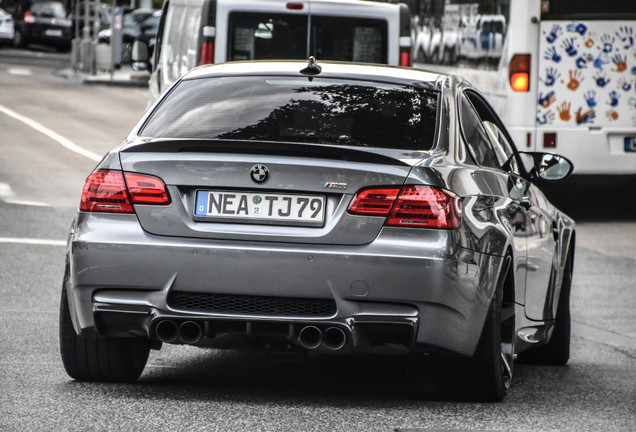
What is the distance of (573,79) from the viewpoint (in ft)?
51.2

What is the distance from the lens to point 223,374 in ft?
23.2

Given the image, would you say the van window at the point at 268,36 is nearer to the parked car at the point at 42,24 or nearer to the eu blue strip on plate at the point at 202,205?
the eu blue strip on plate at the point at 202,205

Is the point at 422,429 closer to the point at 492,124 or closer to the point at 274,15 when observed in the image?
the point at 492,124

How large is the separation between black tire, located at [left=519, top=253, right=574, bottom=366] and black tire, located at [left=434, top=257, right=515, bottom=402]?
130cm

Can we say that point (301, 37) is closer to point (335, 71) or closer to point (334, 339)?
point (335, 71)

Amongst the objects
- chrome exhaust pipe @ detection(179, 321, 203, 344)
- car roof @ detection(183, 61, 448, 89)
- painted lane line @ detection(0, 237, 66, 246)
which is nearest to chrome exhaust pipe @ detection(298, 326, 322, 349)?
chrome exhaust pipe @ detection(179, 321, 203, 344)

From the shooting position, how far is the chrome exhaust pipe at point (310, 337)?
6.03 meters

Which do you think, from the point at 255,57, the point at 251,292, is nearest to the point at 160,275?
the point at 251,292

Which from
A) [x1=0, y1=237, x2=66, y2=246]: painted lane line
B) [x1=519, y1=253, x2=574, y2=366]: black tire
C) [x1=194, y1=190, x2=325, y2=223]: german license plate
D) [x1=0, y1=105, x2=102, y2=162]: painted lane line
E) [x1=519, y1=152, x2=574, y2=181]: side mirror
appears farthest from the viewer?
[x1=0, y1=105, x2=102, y2=162]: painted lane line

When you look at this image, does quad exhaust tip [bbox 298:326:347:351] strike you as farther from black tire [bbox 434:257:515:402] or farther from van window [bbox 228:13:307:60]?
van window [bbox 228:13:307:60]

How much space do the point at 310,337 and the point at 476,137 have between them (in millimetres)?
1417

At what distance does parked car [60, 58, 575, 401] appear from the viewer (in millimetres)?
5980

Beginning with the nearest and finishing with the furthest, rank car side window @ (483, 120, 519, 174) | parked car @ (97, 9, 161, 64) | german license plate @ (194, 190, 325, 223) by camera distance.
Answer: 1. german license plate @ (194, 190, 325, 223)
2. car side window @ (483, 120, 519, 174)
3. parked car @ (97, 9, 161, 64)

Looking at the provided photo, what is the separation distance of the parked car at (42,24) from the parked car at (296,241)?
5016 centimetres
